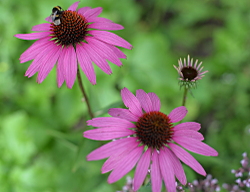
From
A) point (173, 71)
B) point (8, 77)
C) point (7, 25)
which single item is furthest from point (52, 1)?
point (173, 71)

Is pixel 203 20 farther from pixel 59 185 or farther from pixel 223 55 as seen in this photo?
pixel 59 185

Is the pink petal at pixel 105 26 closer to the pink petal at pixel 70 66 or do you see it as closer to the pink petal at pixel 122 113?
the pink petal at pixel 70 66

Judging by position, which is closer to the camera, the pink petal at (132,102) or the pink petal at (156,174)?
the pink petal at (156,174)

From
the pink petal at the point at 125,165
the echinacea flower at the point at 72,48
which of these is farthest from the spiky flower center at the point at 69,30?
the pink petal at the point at 125,165

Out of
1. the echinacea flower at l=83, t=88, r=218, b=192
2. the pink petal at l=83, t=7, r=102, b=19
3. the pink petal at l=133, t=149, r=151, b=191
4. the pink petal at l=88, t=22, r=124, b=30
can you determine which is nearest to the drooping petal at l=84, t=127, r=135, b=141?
the echinacea flower at l=83, t=88, r=218, b=192

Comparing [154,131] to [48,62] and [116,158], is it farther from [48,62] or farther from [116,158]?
[48,62]

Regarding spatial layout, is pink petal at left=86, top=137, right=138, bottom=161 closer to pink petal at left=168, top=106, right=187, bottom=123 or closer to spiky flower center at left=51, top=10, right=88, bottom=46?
pink petal at left=168, top=106, right=187, bottom=123

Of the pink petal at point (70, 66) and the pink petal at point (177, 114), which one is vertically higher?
the pink petal at point (70, 66)
